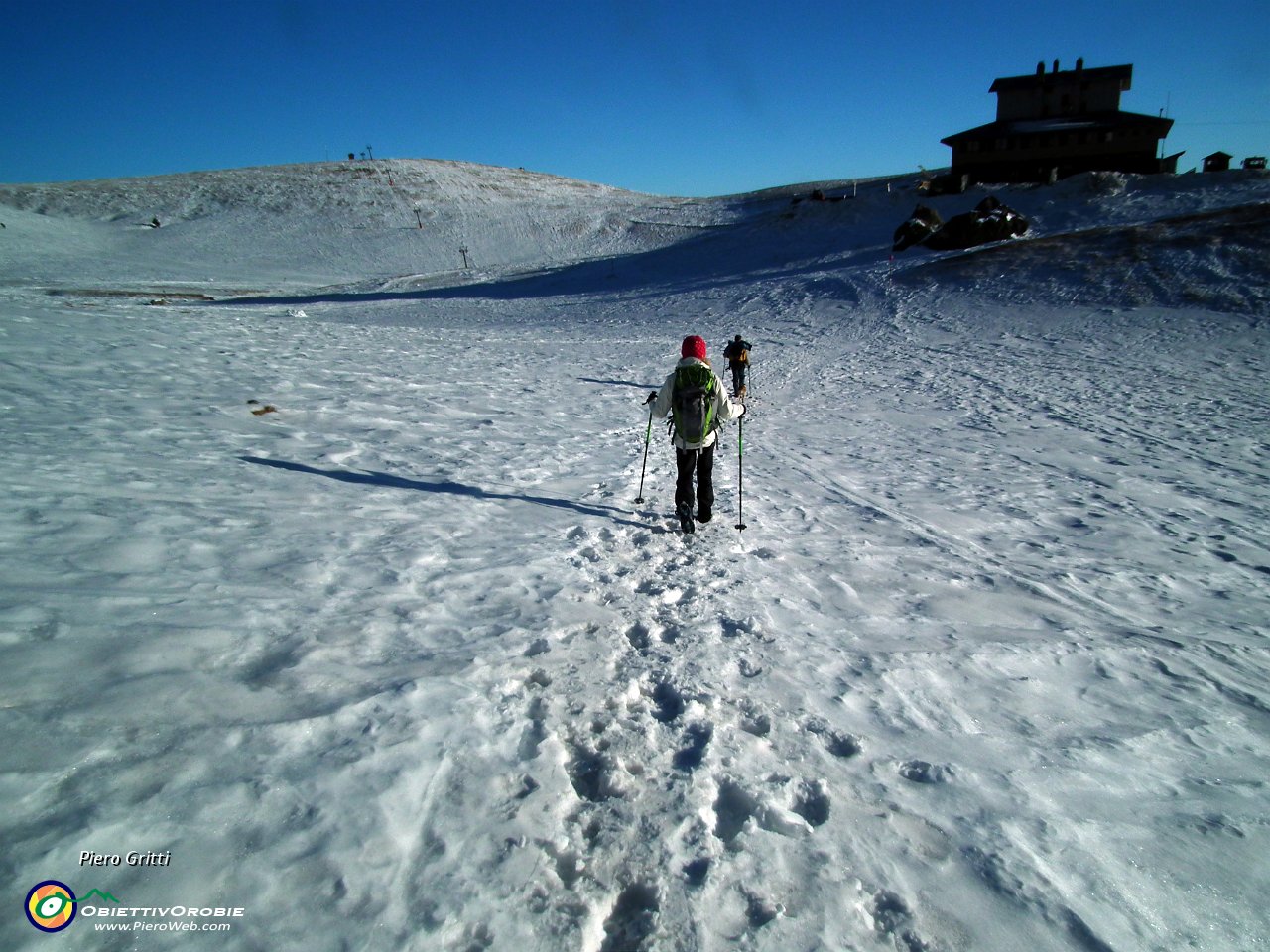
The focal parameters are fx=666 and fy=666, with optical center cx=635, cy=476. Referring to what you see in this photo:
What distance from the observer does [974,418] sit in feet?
42.2

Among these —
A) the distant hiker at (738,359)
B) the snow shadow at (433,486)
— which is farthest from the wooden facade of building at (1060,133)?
the snow shadow at (433,486)

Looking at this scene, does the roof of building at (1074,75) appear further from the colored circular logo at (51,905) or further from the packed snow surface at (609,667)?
the colored circular logo at (51,905)

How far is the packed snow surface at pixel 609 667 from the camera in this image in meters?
2.74

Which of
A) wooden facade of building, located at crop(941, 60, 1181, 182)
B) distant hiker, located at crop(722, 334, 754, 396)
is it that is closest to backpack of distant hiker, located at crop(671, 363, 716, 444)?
distant hiker, located at crop(722, 334, 754, 396)

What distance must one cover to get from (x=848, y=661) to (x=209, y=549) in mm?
4927

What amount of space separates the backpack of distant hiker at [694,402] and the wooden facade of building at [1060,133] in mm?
51502

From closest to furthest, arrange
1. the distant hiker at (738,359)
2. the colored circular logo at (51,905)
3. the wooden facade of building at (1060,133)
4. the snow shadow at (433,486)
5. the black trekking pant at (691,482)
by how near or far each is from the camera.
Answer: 1. the colored circular logo at (51,905)
2. the black trekking pant at (691,482)
3. the snow shadow at (433,486)
4. the distant hiker at (738,359)
5. the wooden facade of building at (1060,133)

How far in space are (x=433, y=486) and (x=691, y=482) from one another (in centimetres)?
307

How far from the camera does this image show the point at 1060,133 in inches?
1956

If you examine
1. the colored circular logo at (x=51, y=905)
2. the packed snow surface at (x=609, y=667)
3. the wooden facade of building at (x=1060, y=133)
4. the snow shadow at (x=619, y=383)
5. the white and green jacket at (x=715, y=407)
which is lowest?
the snow shadow at (x=619, y=383)

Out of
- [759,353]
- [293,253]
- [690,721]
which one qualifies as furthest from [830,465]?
[293,253]

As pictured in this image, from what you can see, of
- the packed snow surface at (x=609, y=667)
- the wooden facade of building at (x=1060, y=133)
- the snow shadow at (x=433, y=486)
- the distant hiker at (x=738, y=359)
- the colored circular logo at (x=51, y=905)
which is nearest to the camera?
the colored circular logo at (x=51, y=905)

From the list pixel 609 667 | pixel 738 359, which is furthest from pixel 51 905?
pixel 738 359

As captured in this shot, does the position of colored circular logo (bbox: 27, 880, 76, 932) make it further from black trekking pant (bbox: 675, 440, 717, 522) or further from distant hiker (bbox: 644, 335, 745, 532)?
black trekking pant (bbox: 675, 440, 717, 522)
